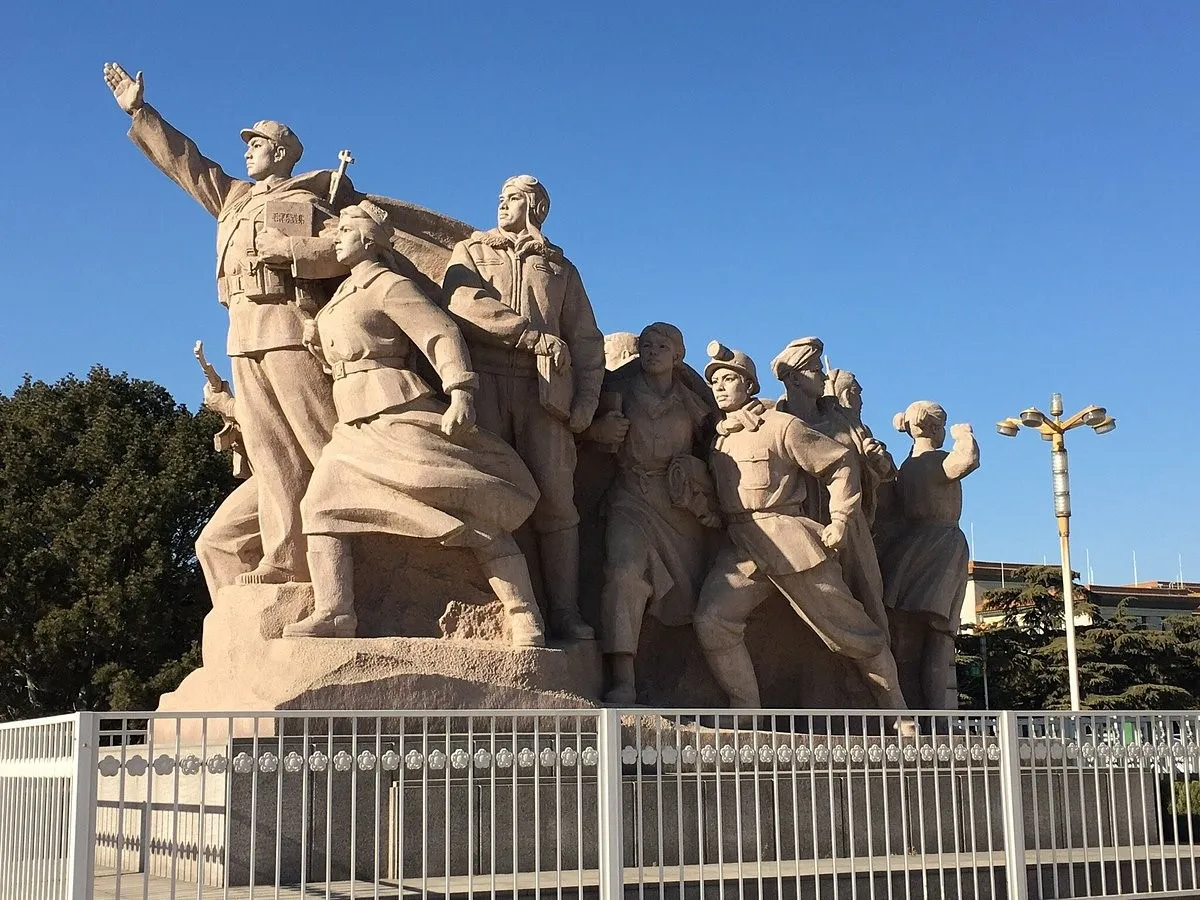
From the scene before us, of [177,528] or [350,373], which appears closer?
[350,373]

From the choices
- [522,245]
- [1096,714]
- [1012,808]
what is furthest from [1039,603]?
[1012,808]

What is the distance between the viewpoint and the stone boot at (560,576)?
299 inches

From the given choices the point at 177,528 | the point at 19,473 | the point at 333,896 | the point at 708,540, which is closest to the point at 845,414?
the point at 708,540

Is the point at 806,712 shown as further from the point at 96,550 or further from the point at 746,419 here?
the point at 96,550

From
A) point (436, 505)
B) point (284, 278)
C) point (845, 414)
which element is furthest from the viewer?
point (845, 414)

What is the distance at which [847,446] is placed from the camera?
26.8 feet

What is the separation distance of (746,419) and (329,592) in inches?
101

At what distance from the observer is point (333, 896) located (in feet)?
17.3

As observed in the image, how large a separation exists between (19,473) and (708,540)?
439 inches

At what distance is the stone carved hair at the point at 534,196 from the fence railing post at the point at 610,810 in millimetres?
3372

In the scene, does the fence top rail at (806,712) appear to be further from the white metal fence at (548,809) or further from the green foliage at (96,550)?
the green foliage at (96,550)

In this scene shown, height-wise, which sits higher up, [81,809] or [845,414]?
[845,414]

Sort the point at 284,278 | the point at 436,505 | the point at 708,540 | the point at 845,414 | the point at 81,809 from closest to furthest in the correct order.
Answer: the point at 81,809, the point at 436,505, the point at 284,278, the point at 708,540, the point at 845,414

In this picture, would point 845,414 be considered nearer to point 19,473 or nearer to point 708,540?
point 708,540
